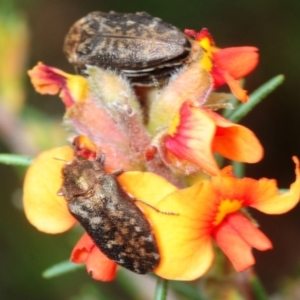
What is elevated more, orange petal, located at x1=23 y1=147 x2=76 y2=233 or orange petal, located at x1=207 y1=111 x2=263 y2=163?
orange petal, located at x1=207 y1=111 x2=263 y2=163

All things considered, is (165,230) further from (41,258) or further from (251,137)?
(41,258)

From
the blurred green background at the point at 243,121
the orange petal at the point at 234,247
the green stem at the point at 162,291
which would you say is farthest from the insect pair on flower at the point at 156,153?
the blurred green background at the point at 243,121

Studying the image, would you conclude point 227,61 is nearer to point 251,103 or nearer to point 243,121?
point 251,103

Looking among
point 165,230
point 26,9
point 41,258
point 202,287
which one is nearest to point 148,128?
point 165,230

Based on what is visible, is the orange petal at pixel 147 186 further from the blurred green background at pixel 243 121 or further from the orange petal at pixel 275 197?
the blurred green background at pixel 243 121

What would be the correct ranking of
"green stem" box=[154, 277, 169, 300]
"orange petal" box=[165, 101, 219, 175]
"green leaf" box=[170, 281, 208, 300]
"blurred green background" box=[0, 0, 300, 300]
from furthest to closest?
"blurred green background" box=[0, 0, 300, 300] → "green leaf" box=[170, 281, 208, 300] → "green stem" box=[154, 277, 169, 300] → "orange petal" box=[165, 101, 219, 175]

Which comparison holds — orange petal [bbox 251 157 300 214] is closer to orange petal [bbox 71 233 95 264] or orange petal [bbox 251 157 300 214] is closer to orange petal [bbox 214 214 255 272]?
orange petal [bbox 214 214 255 272]

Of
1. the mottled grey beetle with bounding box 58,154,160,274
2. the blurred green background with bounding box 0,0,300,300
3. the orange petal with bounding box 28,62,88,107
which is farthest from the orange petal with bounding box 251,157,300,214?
the blurred green background with bounding box 0,0,300,300
